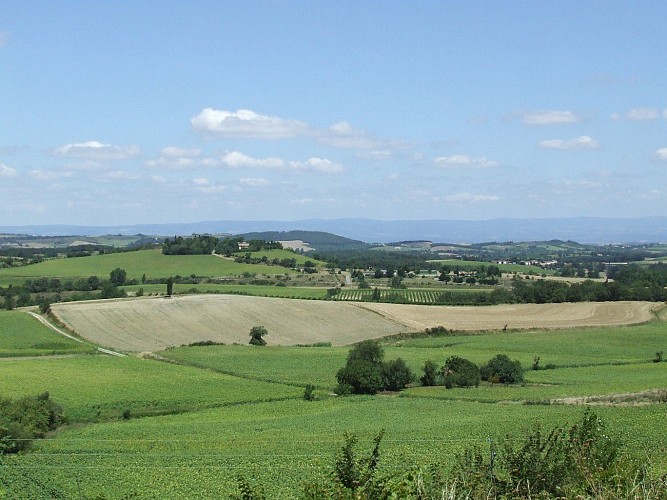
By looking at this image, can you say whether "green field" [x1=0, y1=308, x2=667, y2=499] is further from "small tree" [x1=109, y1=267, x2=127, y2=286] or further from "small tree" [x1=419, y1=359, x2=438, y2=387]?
"small tree" [x1=109, y1=267, x2=127, y2=286]

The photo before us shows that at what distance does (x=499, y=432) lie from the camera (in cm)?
2812

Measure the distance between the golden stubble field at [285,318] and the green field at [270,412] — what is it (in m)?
6.79

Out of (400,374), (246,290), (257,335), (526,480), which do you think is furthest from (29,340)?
(526,480)

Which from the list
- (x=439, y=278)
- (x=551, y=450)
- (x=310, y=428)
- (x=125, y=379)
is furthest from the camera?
(x=439, y=278)

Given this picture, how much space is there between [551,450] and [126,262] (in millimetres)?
143517

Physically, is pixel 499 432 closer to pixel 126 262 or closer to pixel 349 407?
pixel 349 407

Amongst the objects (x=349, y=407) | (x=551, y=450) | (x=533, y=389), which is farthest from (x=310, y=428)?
(x=551, y=450)

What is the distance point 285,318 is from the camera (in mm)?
87375

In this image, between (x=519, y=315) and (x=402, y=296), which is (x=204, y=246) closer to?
(x=402, y=296)

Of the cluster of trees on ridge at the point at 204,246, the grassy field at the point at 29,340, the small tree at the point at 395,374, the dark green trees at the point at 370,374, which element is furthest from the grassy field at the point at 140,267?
the small tree at the point at 395,374

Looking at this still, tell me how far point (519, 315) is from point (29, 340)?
5549 centimetres

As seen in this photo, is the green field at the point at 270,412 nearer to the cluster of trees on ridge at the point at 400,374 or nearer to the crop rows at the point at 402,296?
the cluster of trees on ridge at the point at 400,374

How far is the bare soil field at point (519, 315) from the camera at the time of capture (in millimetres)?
83875

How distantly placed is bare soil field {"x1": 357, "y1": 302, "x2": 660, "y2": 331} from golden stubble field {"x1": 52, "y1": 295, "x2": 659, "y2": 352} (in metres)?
0.11
